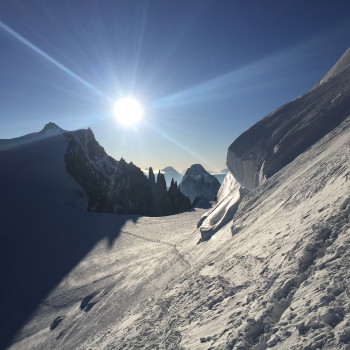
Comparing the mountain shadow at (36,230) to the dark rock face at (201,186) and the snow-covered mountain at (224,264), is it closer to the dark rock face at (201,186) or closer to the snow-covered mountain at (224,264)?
the snow-covered mountain at (224,264)

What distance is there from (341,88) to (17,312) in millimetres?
24167

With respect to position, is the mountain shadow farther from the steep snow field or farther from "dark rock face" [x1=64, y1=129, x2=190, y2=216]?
"dark rock face" [x1=64, y1=129, x2=190, y2=216]

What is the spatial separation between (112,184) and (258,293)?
1798 inches

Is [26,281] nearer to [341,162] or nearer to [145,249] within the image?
[145,249]

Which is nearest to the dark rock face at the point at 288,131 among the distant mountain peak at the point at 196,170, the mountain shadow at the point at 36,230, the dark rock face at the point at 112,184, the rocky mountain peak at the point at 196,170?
the mountain shadow at the point at 36,230

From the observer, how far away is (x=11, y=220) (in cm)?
2181

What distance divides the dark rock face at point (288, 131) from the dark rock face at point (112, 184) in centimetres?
2617

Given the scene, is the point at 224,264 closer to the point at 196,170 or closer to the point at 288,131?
the point at 288,131

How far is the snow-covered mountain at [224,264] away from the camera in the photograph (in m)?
3.69

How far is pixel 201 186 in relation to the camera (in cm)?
11025

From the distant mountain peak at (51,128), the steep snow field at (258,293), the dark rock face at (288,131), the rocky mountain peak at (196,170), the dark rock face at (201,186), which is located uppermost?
the distant mountain peak at (51,128)

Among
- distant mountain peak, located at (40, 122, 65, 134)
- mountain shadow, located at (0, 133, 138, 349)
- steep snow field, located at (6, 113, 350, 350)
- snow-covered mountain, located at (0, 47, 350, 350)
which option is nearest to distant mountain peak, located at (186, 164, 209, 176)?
distant mountain peak, located at (40, 122, 65, 134)

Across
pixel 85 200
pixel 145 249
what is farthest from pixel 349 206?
pixel 85 200

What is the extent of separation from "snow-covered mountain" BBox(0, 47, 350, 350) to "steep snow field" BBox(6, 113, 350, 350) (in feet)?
0.09
